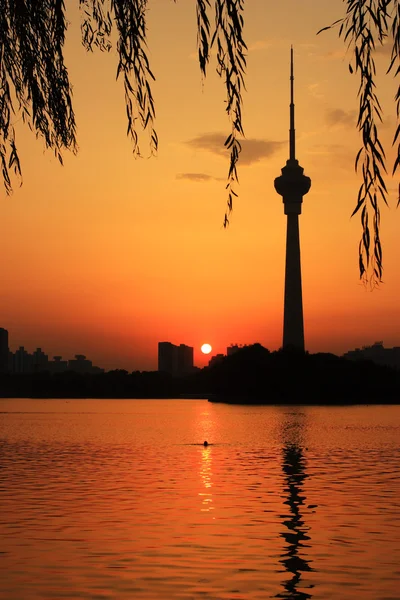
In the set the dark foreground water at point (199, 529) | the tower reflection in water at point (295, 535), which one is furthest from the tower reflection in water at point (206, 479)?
the tower reflection in water at point (295, 535)

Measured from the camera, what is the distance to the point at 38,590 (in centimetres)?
2227

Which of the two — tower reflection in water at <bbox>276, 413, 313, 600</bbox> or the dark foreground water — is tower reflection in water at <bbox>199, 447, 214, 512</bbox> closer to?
the dark foreground water

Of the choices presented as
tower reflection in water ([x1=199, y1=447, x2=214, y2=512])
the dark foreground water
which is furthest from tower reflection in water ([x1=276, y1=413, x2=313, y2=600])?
tower reflection in water ([x1=199, y1=447, x2=214, y2=512])

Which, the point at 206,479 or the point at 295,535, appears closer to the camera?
the point at 295,535

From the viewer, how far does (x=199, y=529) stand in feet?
110

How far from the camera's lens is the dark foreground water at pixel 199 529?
23.2 m

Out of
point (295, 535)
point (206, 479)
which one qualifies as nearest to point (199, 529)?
point (295, 535)

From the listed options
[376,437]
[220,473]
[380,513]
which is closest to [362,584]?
[380,513]

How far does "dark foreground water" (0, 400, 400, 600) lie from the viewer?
23188mm

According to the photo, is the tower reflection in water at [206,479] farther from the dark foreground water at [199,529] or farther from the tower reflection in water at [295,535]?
the tower reflection in water at [295,535]

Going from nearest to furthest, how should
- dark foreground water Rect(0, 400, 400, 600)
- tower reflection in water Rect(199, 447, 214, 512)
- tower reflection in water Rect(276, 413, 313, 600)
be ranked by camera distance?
tower reflection in water Rect(276, 413, 313, 600) → dark foreground water Rect(0, 400, 400, 600) → tower reflection in water Rect(199, 447, 214, 512)

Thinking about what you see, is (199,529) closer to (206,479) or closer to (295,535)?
(295,535)

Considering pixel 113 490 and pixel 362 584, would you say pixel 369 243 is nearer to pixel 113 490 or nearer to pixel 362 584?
pixel 362 584

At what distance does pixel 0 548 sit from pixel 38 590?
22.5 feet
